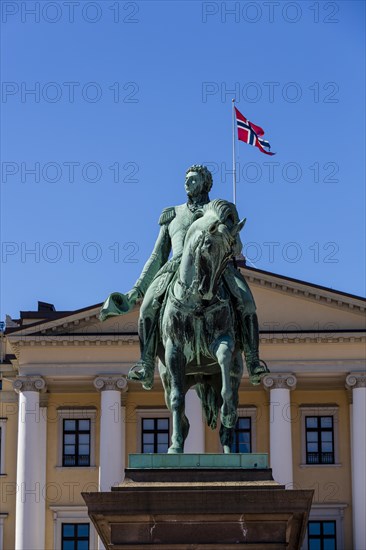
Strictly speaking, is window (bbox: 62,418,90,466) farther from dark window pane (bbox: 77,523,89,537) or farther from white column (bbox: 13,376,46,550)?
dark window pane (bbox: 77,523,89,537)

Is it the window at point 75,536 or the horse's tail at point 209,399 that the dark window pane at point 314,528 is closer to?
the window at point 75,536

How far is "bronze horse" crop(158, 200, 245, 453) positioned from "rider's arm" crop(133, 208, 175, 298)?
3.12ft

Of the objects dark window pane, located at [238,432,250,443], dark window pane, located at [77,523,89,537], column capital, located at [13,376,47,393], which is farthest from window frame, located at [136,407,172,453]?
column capital, located at [13,376,47,393]

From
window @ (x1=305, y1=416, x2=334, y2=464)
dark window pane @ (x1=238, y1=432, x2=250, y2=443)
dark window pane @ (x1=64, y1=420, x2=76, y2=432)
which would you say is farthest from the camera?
dark window pane @ (x1=64, y1=420, x2=76, y2=432)

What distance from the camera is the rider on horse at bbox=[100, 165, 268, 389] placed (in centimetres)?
1730

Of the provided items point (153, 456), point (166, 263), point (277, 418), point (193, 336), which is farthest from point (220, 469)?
→ point (277, 418)

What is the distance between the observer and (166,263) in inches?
701

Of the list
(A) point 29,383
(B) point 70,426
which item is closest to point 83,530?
(B) point 70,426

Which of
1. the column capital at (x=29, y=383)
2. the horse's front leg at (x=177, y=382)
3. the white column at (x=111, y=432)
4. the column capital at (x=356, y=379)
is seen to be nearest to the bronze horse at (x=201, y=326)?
the horse's front leg at (x=177, y=382)

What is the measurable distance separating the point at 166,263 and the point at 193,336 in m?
1.10

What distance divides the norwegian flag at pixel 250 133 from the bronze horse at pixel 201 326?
4852 cm

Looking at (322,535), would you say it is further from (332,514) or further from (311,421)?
(311,421)

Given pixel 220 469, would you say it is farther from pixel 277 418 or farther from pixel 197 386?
pixel 277 418

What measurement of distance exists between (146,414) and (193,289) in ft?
175
